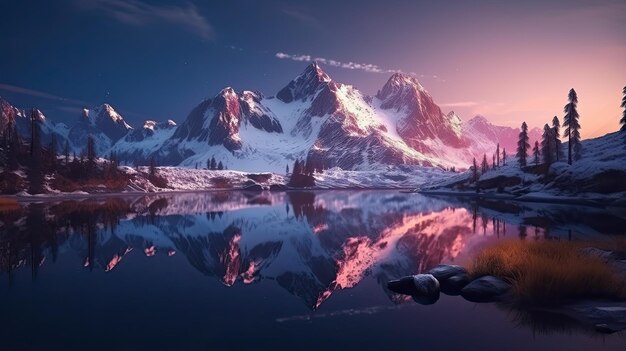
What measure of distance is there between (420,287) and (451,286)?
5.36 feet

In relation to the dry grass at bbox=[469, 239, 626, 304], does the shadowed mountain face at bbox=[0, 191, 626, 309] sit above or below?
below

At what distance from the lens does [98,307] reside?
53.5 ft

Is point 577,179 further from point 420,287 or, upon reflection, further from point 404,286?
point 420,287

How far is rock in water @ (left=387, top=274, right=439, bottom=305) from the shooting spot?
17.5 metres

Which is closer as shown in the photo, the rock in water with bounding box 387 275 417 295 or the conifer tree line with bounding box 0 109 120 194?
the rock in water with bounding box 387 275 417 295

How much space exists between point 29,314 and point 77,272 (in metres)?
7.84

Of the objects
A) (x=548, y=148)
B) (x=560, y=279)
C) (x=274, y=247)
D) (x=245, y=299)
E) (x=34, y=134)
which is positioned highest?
(x=34, y=134)

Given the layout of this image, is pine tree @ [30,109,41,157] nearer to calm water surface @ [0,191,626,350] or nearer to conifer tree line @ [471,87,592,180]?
calm water surface @ [0,191,626,350]

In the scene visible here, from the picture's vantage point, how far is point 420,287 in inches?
715

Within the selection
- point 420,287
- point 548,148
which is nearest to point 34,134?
Answer: point 420,287

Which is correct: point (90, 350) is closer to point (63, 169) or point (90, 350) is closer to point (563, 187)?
point (563, 187)

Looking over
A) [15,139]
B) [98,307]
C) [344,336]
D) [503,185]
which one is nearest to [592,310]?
[344,336]

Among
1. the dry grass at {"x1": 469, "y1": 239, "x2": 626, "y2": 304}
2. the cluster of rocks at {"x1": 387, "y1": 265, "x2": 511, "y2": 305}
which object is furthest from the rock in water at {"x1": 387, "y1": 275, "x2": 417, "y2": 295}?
the dry grass at {"x1": 469, "y1": 239, "x2": 626, "y2": 304}

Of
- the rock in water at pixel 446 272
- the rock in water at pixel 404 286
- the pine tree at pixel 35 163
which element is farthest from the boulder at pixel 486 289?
the pine tree at pixel 35 163
